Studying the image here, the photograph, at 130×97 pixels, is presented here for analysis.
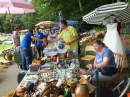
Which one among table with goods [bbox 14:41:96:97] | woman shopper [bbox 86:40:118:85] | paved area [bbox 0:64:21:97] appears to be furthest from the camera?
paved area [bbox 0:64:21:97]

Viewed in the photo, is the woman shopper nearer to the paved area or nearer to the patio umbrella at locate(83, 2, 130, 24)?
the patio umbrella at locate(83, 2, 130, 24)

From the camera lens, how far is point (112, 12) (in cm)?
532

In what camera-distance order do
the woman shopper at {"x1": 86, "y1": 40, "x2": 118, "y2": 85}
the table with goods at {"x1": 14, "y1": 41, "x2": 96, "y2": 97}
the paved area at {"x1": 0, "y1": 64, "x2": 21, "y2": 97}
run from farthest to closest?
the paved area at {"x1": 0, "y1": 64, "x2": 21, "y2": 97} < the woman shopper at {"x1": 86, "y1": 40, "x2": 118, "y2": 85} < the table with goods at {"x1": 14, "y1": 41, "x2": 96, "y2": 97}

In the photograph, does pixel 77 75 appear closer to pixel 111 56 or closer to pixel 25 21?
pixel 111 56

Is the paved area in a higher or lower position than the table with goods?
lower

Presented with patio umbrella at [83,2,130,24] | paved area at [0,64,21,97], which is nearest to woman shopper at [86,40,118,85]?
patio umbrella at [83,2,130,24]

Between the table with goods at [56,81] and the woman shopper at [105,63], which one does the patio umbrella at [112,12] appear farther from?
the woman shopper at [105,63]

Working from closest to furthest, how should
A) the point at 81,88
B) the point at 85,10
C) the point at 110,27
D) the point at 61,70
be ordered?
1. the point at 81,88
2. the point at 61,70
3. the point at 110,27
4. the point at 85,10

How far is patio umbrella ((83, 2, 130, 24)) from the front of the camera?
4814 mm

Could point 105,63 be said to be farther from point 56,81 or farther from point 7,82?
point 7,82

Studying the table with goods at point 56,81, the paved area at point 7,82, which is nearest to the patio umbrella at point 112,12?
the table with goods at point 56,81

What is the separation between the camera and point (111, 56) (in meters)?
3.32

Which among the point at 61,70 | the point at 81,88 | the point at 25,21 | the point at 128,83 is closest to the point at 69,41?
the point at 61,70

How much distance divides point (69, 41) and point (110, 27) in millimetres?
1487
